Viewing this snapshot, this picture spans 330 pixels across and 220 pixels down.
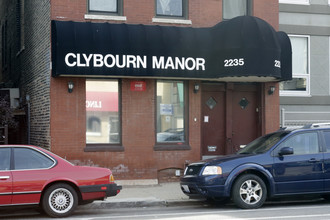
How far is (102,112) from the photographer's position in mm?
14438

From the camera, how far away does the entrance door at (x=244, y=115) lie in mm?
15797

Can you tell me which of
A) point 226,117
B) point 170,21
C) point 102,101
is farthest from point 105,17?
point 226,117

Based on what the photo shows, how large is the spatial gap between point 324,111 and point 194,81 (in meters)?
5.40

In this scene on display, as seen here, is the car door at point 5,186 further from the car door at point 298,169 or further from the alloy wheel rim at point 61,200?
the car door at point 298,169

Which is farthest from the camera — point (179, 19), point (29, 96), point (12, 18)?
point (12, 18)

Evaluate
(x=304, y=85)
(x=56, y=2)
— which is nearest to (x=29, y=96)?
(x=56, y=2)

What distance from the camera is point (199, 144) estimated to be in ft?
49.4

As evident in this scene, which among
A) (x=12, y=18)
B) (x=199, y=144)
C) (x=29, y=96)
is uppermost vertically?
(x=12, y=18)

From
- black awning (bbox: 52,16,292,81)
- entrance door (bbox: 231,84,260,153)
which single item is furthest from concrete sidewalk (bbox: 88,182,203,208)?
entrance door (bbox: 231,84,260,153)

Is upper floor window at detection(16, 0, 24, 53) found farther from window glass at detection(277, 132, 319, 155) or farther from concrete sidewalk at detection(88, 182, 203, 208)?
window glass at detection(277, 132, 319, 155)

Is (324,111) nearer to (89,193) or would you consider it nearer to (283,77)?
(283,77)

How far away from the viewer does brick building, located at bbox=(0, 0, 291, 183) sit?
13.8 metres

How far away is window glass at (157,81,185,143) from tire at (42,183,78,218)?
536 cm

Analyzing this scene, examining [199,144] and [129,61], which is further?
[199,144]
